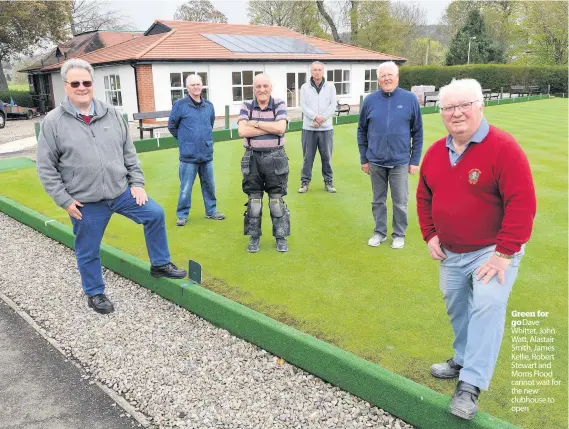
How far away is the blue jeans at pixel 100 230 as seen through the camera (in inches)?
157

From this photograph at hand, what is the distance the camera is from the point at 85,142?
379 centimetres

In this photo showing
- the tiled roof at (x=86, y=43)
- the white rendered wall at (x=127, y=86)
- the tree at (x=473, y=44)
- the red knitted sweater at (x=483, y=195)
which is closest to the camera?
the red knitted sweater at (x=483, y=195)

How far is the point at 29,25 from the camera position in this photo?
95.7ft

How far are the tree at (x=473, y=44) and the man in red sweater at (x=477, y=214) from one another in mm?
43571

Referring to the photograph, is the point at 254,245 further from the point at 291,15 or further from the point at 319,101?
the point at 291,15

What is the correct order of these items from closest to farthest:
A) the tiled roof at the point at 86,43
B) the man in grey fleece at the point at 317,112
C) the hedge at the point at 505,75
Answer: the man in grey fleece at the point at 317,112 < the tiled roof at the point at 86,43 < the hedge at the point at 505,75

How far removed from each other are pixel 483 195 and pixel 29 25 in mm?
32957

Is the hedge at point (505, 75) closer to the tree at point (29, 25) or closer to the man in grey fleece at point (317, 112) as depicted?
the tree at point (29, 25)

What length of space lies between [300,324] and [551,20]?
4823 centimetres

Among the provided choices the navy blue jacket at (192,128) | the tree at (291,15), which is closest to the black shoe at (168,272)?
the navy blue jacket at (192,128)

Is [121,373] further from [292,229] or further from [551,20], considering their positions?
[551,20]

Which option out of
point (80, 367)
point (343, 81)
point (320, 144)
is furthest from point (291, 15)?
point (80, 367)

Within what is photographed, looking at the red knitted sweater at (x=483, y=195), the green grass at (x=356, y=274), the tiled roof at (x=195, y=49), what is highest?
the tiled roof at (x=195, y=49)

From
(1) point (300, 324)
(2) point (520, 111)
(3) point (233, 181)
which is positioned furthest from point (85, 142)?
(2) point (520, 111)
